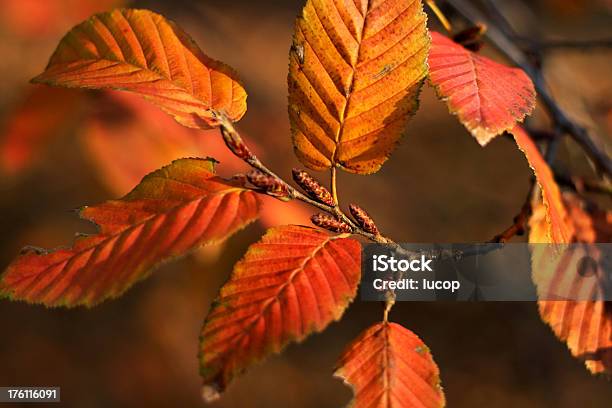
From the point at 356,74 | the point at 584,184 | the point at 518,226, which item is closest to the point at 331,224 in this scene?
the point at 356,74

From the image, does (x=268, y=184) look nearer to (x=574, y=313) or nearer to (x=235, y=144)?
(x=235, y=144)

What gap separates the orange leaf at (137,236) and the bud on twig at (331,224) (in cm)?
7

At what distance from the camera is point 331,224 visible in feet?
1.86

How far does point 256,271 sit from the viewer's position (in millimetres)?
530

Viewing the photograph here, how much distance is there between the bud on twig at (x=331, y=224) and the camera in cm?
56

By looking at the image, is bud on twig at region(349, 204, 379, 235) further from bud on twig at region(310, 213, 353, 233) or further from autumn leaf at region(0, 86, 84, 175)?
autumn leaf at region(0, 86, 84, 175)

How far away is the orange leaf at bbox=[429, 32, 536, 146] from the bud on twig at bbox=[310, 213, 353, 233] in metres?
0.14

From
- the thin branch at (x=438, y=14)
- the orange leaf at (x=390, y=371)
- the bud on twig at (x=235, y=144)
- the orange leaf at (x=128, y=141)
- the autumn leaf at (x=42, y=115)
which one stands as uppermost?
the autumn leaf at (x=42, y=115)

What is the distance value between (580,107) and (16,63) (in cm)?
235

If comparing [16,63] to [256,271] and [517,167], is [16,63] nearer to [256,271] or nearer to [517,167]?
[517,167]

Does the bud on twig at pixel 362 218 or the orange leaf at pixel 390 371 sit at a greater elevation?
the bud on twig at pixel 362 218

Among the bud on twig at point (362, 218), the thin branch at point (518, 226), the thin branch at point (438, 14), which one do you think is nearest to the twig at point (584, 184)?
the thin branch at point (518, 226)

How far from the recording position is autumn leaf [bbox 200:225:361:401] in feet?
1.59

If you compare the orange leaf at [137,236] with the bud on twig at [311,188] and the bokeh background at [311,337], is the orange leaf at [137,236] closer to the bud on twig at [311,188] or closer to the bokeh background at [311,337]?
the bud on twig at [311,188]
